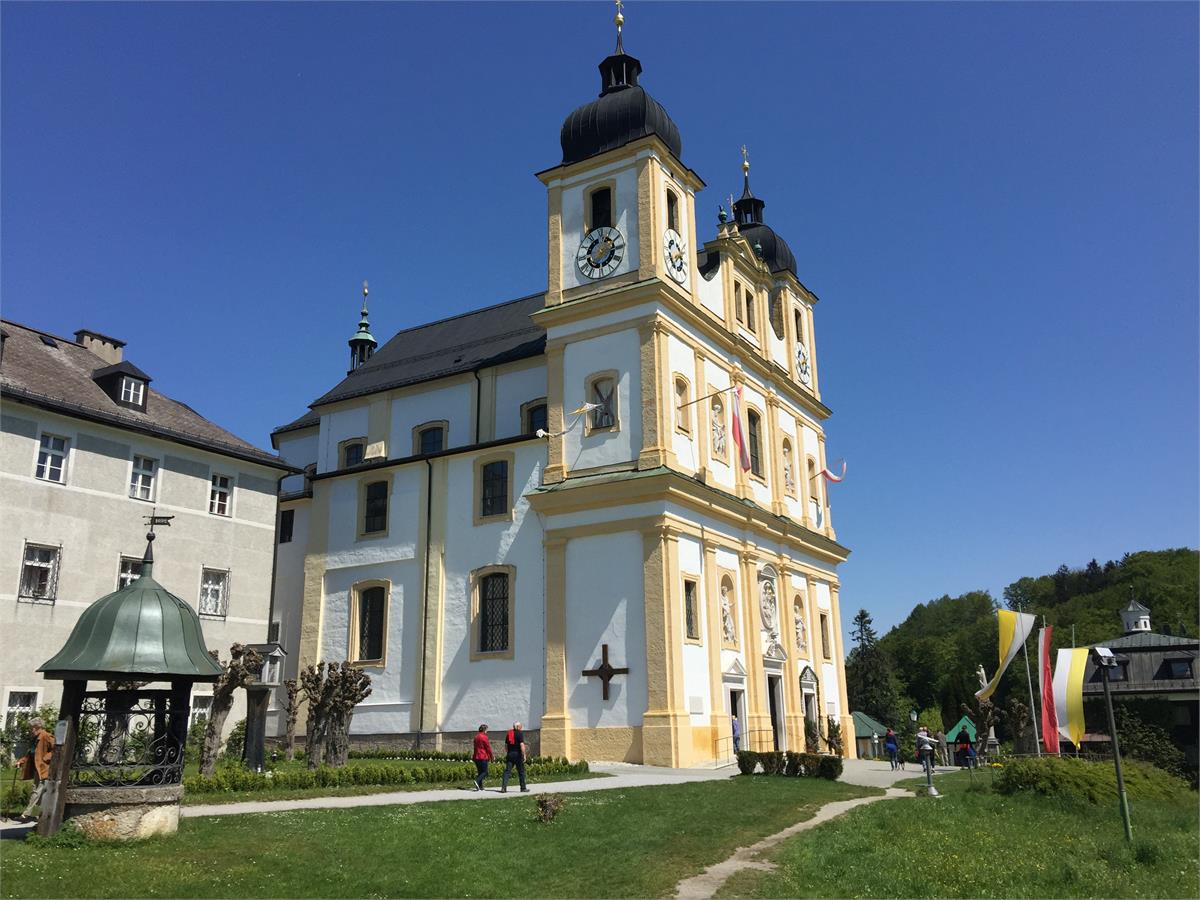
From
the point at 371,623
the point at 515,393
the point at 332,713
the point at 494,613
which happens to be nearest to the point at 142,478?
the point at 371,623

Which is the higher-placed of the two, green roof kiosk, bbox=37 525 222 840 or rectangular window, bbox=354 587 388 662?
rectangular window, bbox=354 587 388 662

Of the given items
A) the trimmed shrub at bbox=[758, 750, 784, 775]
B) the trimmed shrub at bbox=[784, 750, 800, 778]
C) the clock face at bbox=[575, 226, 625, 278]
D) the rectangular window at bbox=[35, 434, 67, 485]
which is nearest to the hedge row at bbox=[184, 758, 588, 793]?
the trimmed shrub at bbox=[758, 750, 784, 775]

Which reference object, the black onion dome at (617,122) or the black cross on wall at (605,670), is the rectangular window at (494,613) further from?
the black onion dome at (617,122)

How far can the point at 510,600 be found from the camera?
3125 centimetres

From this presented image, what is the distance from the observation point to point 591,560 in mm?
29656

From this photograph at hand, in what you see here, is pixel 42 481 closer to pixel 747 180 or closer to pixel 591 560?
pixel 591 560

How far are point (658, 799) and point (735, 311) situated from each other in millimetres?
22867

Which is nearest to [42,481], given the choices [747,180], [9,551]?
[9,551]

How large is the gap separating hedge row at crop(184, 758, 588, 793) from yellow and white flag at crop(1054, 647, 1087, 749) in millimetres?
13104

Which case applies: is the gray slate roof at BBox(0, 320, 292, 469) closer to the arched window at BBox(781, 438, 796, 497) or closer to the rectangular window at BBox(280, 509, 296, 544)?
the rectangular window at BBox(280, 509, 296, 544)

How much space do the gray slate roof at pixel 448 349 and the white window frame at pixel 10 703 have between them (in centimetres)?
1715

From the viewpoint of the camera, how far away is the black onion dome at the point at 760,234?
142 ft

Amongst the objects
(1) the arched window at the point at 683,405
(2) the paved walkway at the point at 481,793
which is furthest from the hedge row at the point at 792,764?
(1) the arched window at the point at 683,405

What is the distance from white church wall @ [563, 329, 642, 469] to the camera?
30391 mm
